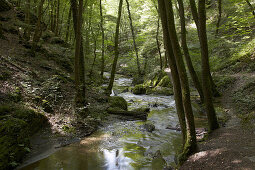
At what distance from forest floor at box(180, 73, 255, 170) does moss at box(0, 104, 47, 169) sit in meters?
4.37

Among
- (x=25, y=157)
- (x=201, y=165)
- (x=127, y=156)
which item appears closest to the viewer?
(x=201, y=165)

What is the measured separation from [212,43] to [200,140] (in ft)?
28.6

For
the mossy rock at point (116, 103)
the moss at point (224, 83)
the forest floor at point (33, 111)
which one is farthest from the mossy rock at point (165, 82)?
the forest floor at point (33, 111)

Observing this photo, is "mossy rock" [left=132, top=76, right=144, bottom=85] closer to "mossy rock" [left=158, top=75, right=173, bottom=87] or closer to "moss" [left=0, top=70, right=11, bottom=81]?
"mossy rock" [left=158, top=75, right=173, bottom=87]

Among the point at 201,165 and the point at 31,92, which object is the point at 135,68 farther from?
the point at 201,165

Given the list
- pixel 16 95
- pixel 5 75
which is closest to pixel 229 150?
pixel 16 95

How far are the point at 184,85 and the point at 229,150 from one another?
1917 mm

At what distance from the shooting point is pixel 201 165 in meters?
4.22

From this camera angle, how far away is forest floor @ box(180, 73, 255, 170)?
3986 millimetres

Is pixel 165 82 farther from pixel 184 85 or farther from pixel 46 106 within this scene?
pixel 184 85

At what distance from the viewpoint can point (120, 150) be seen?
20.7 ft

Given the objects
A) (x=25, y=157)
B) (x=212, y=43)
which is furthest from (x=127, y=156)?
(x=212, y=43)

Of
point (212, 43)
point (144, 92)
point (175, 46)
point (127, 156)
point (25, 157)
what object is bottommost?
point (127, 156)

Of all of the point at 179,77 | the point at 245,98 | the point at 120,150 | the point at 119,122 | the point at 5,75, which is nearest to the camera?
the point at 179,77
